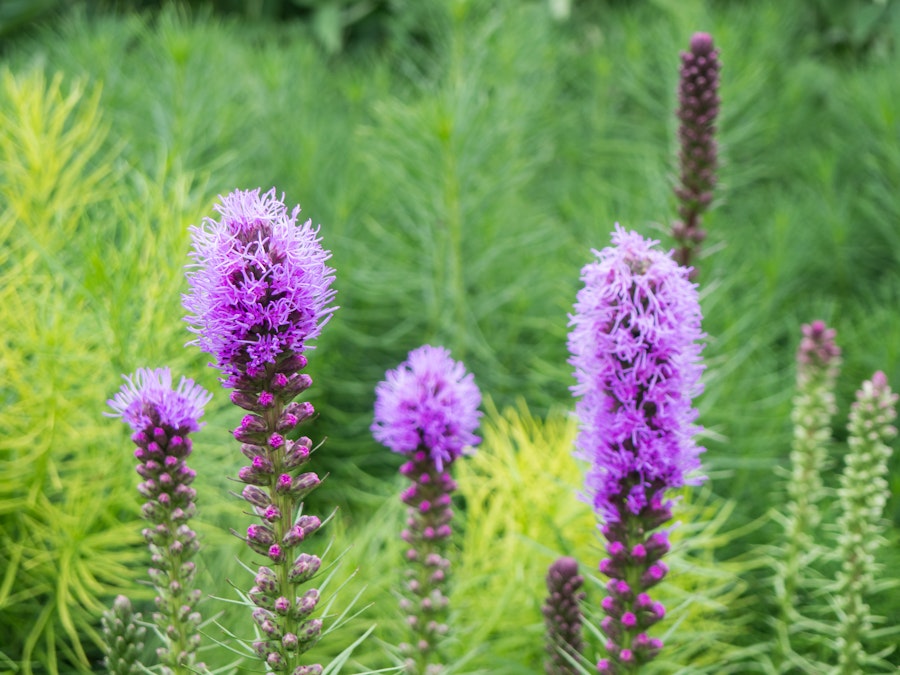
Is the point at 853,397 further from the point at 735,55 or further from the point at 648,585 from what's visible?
the point at 648,585

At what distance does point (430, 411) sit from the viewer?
110cm

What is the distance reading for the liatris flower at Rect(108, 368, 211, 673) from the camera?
918 mm

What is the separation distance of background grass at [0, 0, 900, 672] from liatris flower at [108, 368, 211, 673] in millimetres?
395

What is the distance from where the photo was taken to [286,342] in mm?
794

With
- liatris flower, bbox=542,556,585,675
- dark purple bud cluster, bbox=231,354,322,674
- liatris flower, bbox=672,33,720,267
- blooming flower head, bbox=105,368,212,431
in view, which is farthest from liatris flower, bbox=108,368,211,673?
liatris flower, bbox=672,33,720,267

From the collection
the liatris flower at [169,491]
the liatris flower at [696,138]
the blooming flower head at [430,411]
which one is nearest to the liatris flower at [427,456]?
the blooming flower head at [430,411]

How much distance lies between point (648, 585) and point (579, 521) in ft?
2.02

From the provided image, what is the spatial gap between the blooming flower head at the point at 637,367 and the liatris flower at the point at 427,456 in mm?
205

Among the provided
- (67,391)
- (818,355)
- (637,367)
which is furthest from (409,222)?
(637,367)

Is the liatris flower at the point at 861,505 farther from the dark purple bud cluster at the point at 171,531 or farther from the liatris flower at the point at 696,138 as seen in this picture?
the dark purple bud cluster at the point at 171,531

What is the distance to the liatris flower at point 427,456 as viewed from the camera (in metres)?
1.10

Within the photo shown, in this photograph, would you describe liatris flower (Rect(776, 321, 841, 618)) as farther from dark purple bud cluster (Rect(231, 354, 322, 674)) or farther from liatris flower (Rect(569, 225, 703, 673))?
dark purple bud cluster (Rect(231, 354, 322, 674))

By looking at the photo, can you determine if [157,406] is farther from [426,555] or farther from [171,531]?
[426,555]

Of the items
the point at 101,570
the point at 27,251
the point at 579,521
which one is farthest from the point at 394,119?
the point at 101,570
